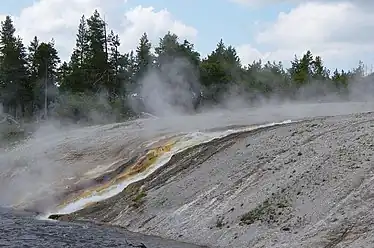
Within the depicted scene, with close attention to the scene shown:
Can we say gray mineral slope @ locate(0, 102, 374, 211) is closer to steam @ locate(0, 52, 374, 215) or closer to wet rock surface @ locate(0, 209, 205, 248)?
steam @ locate(0, 52, 374, 215)

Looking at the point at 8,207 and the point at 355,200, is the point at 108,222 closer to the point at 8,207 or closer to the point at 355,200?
the point at 8,207

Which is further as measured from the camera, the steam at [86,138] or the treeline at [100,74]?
the treeline at [100,74]

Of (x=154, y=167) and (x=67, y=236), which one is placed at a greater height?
(x=154, y=167)

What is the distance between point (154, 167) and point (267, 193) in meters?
8.30

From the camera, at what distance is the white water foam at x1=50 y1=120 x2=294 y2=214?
84.9ft

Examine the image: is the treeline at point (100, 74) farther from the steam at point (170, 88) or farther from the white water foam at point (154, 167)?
the white water foam at point (154, 167)

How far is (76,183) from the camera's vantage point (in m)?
29.0

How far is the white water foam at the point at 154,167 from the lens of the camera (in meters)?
25.9

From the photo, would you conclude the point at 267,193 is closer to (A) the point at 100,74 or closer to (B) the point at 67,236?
(B) the point at 67,236

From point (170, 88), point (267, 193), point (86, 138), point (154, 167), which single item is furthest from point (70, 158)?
point (170, 88)

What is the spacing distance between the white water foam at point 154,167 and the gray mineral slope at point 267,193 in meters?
0.80

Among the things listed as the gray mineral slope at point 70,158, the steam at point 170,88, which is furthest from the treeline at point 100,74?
the gray mineral slope at point 70,158

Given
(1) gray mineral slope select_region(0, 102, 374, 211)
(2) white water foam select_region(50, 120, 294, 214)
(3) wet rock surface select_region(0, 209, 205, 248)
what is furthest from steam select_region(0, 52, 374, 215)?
(3) wet rock surface select_region(0, 209, 205, 248)

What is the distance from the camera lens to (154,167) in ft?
Answer: 90.1
